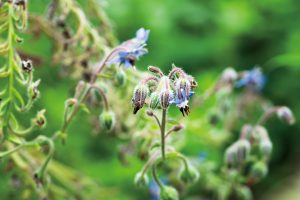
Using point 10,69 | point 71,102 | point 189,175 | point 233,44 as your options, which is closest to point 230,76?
point 189,175

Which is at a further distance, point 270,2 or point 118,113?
point 270,2

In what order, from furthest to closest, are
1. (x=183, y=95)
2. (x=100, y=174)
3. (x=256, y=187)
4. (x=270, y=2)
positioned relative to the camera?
(x=270, y=2)
(x=256, y=187)
(x=100, y=174)
(x=183, y=95)

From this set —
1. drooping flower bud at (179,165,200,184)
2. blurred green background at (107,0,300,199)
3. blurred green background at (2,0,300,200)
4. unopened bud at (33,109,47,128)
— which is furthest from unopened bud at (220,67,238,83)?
blurred green background at (107,0,300,199)

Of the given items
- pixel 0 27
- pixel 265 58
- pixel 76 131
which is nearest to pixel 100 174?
pixel 76 131

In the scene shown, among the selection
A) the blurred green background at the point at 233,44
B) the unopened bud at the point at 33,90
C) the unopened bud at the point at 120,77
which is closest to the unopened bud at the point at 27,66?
the unopened bud at the point at 33,90

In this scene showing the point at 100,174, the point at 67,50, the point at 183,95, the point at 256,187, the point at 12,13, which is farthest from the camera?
the point at 256,187

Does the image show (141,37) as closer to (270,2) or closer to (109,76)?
(109,76)
